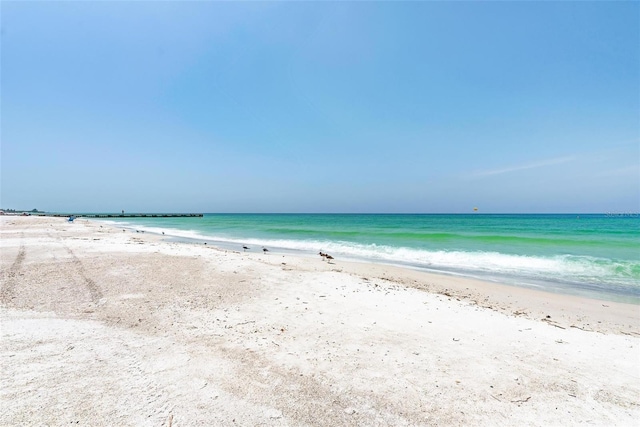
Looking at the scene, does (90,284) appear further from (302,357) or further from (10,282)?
(302,357)

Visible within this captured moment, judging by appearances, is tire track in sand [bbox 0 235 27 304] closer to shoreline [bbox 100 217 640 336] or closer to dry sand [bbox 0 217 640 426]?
dry sand [bbox 0 217 640 426]

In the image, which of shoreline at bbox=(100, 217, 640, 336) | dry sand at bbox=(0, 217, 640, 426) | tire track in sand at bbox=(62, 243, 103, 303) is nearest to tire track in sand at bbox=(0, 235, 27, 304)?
dry sand at bbox=(0, 217, 640, 426)

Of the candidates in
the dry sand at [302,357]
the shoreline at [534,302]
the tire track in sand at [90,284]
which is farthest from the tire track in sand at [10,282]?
the shoreline at [534,302]

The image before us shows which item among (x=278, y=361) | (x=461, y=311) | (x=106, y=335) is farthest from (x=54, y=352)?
(x=461, y=311)

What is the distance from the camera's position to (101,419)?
9.52 ft

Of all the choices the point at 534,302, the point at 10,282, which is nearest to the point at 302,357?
the point at 534,302

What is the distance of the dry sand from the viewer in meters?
3.15

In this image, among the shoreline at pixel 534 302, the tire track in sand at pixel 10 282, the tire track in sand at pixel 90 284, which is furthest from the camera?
the tire track in sand at pixel 90 284

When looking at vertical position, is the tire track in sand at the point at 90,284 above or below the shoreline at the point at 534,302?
above

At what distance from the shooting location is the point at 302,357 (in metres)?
4.29

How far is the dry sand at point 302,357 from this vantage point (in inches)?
124

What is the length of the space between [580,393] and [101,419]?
5519mm

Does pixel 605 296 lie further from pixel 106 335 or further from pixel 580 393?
pixel 106 335

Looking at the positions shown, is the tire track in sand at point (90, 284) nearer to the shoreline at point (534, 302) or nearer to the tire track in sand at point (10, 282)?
the tire track in sand at point (10, 282)
